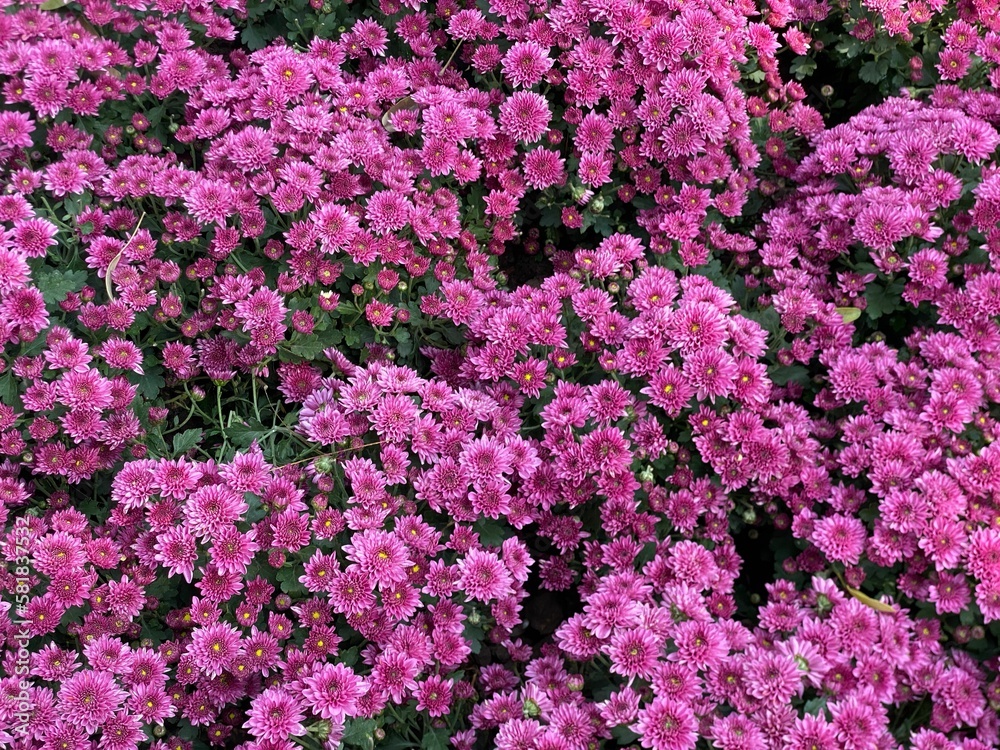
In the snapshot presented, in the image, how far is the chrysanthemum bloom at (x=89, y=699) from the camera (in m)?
2.57

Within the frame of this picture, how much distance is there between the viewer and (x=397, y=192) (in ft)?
11.1

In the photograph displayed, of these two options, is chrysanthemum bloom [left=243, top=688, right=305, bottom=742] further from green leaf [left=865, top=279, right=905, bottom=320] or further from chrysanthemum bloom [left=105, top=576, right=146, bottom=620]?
green leaf [left=865, top=279, right=905, bottom=320]

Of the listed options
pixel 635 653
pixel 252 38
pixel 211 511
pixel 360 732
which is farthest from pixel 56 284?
pixel 635 653

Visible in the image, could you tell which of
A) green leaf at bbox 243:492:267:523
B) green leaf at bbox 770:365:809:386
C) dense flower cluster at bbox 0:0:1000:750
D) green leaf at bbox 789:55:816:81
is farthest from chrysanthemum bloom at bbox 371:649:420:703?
green leaf at bbox 789:55:816:81

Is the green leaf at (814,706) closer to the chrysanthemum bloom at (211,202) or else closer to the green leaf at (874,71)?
the chrysanthemum bloom at (211,202)

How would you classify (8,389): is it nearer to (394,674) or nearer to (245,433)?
(245,433)

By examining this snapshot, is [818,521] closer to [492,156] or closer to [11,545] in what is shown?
[492,156]

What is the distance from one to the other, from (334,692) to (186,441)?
1102 mm

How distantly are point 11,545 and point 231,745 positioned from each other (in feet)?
3.35

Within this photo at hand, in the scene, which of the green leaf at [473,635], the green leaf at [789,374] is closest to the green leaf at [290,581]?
the green leaf at [473,635]

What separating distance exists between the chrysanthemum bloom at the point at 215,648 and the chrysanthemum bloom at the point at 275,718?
7.4 inches

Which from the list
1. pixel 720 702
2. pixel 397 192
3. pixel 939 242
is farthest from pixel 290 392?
pixel 939 242

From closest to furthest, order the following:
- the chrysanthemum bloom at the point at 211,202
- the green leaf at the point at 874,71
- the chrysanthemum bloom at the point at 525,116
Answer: the chrysanthemum bloom at the point at 211,202 → the chrysanthemum bloom at the point at 525,116 → the green leaf at the point at 874,71

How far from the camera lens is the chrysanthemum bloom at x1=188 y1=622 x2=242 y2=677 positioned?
2648 mm
